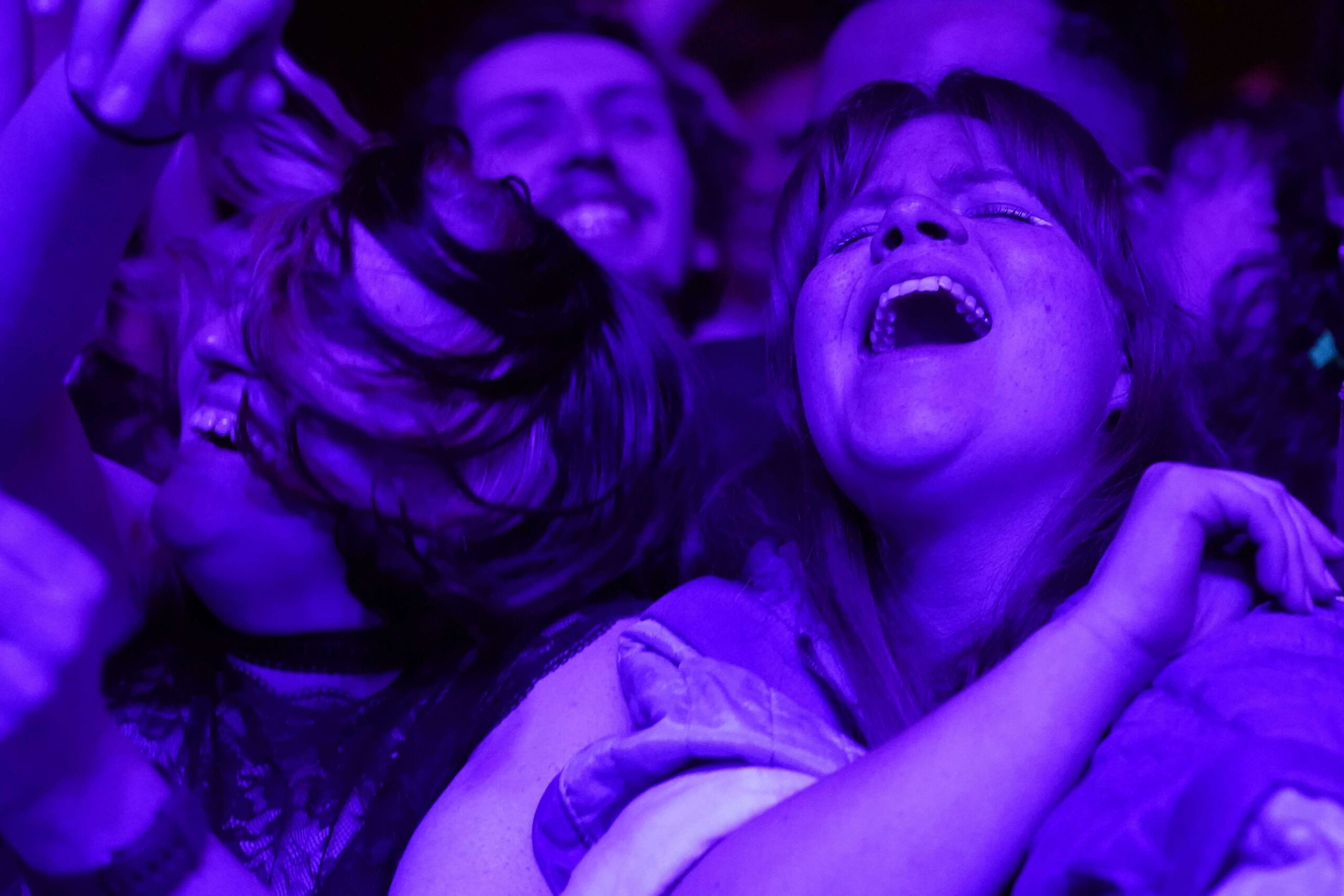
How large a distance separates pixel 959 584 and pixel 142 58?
23.5 inches

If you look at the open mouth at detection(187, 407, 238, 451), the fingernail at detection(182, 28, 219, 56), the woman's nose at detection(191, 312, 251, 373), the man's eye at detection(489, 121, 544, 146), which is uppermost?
the fingernail at detection(182, 28, 219, 56)

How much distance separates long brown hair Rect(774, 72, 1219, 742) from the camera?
2.54 feet

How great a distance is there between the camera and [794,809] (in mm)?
635

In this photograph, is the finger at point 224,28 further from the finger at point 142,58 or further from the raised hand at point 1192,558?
the raised hand at point 1192,558

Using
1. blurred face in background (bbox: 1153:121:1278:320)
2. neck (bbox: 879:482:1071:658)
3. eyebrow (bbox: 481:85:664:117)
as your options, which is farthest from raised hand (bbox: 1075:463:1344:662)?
eyebrow (bbox: 481:85:664:117)

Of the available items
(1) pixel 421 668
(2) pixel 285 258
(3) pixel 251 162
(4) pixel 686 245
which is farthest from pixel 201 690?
(4) pixel 686 245

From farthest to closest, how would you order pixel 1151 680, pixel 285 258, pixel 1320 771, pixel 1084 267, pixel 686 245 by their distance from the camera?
pixel 686 245
pixel 285 258
pixel 1084 267
pixel 1151 680
pixel 1320 771

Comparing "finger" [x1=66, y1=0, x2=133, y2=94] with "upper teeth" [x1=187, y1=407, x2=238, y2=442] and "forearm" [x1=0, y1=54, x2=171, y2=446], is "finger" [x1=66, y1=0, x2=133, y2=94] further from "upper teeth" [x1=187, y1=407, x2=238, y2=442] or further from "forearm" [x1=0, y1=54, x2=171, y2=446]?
"upper teeth" [x1=187, y1=407, x2=238, y2=442]

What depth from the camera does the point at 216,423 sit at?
927mm

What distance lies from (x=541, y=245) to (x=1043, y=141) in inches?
15.7

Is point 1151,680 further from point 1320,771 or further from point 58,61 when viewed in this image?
point 58,61

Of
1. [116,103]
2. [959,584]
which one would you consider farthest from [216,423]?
[959,584]

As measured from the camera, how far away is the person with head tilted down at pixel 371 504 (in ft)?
2.75

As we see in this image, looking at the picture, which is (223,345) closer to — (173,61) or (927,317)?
(173,61)
